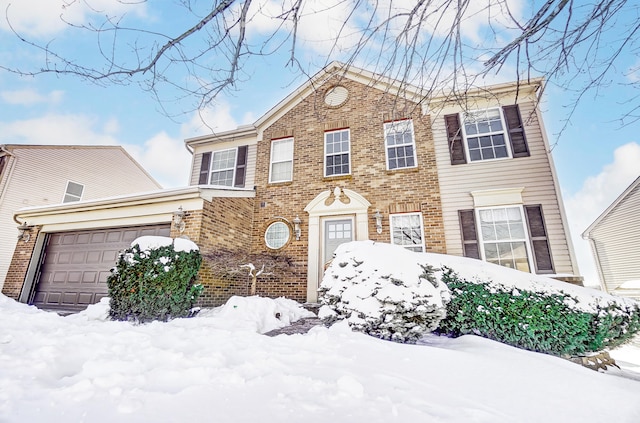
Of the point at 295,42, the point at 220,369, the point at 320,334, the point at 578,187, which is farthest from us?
the point at 578,187

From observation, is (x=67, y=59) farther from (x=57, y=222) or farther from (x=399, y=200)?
(x=57, y=222)

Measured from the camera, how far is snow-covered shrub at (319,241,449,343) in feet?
10.7

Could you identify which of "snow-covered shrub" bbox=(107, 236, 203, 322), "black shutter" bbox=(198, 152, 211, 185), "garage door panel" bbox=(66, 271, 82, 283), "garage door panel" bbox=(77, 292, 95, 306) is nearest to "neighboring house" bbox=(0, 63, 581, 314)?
"black shutter" bbox=(198, 152, 211, 185)

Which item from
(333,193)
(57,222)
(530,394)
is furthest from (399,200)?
(57,222)

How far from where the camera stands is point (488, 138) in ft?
24.4

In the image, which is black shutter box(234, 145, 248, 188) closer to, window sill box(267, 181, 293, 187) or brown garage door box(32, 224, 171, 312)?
window sill box(267, 181, 293, 187)

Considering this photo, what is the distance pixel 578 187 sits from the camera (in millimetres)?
4895

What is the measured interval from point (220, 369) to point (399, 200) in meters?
6.23

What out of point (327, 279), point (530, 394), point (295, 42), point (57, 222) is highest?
point (295, 42)

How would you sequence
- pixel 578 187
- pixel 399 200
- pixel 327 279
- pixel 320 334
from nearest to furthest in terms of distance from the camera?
pixel 320 334 → pixel 327 279 → pixel 578 187 → pixel 399 200

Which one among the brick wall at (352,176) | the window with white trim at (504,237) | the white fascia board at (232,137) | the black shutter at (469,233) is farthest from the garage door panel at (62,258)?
the window with white trim at (504,237)

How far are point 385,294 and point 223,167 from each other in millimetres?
7826

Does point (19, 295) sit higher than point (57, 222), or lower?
lower

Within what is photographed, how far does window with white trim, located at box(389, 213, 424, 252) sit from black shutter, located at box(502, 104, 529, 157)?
2.90m
